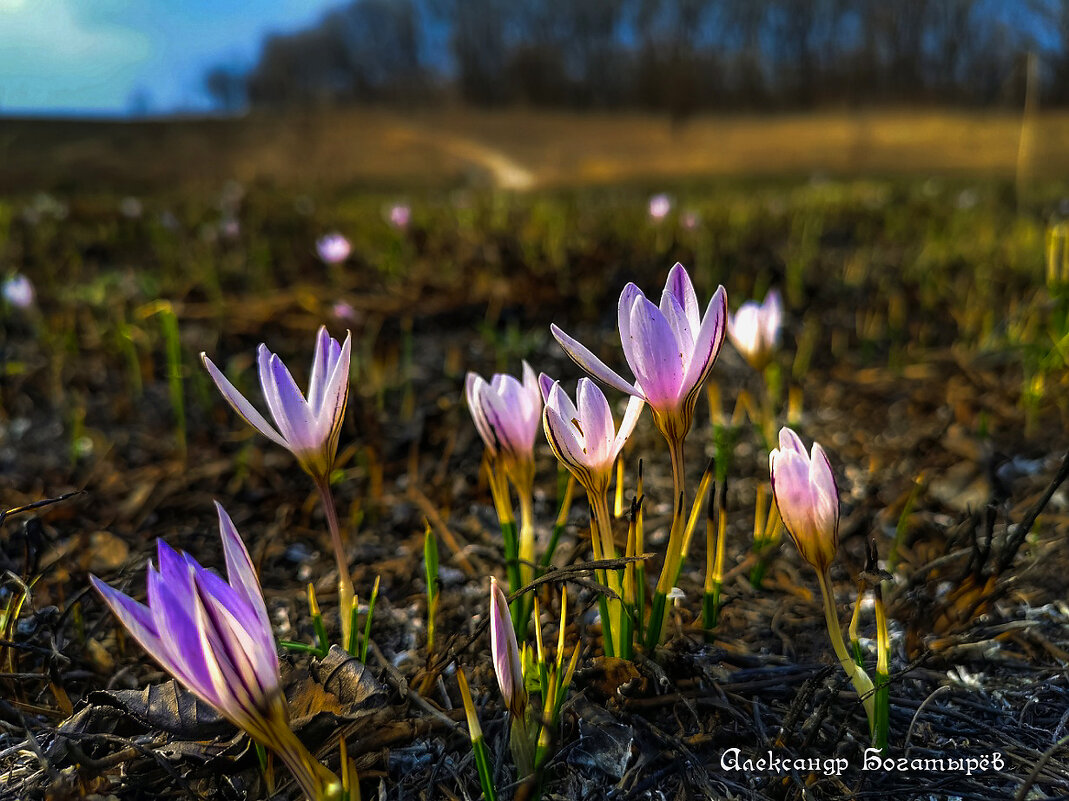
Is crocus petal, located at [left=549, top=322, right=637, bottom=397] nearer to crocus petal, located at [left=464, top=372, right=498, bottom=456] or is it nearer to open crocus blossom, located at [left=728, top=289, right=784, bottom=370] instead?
crocus petal, located at [left=464, top=372, right=498, bottom=456]

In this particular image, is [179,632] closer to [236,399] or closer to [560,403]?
[236,399]

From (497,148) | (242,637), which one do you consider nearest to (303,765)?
(242,637)

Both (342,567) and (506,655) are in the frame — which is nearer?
(506,655)

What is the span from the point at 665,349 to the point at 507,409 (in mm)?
266

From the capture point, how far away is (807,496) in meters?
0.78

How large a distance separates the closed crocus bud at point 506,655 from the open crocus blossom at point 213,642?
0.18m

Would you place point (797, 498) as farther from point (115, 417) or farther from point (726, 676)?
point (115, 417)

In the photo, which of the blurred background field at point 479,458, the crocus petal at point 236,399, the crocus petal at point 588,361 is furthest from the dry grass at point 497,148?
the crocus petal at point 588,361

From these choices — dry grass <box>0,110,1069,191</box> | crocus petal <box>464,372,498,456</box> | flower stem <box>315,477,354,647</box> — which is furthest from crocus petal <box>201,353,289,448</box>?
dry grass <box>0,110,1069,191</box>

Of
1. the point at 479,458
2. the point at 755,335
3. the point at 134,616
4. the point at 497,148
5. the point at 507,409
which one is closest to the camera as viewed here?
the point at 134,616

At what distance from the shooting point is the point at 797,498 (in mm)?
783

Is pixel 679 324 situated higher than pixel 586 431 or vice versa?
pixel 679 324

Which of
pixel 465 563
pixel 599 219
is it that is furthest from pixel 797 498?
pixel 599 219

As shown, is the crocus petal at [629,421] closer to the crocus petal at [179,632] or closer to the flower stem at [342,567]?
the flower stem at [342,567]
